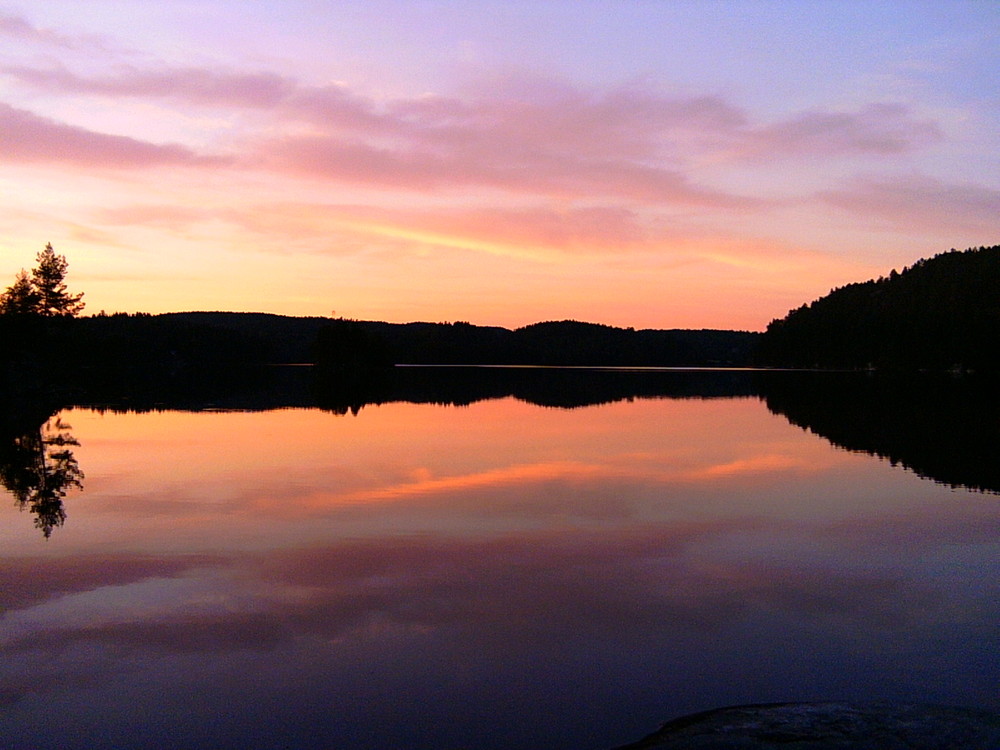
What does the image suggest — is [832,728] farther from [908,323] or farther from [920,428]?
[908,323]

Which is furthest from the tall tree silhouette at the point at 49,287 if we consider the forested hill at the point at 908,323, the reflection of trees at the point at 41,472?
the forested hill at the point at 908,323

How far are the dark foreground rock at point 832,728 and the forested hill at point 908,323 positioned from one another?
13315 cm

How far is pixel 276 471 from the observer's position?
80.7 ft

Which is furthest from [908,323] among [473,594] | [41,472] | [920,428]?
[473,594]

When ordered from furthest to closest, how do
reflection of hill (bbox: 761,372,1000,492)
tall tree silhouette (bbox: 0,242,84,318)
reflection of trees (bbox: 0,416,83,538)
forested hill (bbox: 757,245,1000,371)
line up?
forested hill (bbox: 757,245,1000,371)
tall tree silhouette (bbox: 0,242,84,318)
reflection of hill (bbox: 761,372,1000,492)
reflection of trees (bbox: 0,416,83,538)

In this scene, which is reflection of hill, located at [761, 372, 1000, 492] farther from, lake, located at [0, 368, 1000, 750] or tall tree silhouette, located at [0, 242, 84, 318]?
tall tree silhouette, located at [0, 242, 84, 318]

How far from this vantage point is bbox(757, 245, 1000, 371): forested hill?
425 feet

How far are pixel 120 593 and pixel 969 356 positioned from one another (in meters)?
137

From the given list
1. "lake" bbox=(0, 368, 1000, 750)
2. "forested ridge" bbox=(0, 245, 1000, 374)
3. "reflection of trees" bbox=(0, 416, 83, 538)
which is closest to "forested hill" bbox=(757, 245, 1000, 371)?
"forested ridge" bbox=(0, 245, 1000, 374)

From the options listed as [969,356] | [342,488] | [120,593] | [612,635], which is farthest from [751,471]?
[969,356]

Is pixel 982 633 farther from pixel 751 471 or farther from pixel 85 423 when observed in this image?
pixel 85 423

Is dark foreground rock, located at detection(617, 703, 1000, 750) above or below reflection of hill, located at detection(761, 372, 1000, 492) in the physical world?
below

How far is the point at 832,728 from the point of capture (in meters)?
7.88

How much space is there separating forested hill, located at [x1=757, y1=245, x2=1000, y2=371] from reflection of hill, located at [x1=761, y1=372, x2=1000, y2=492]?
72.3 m
